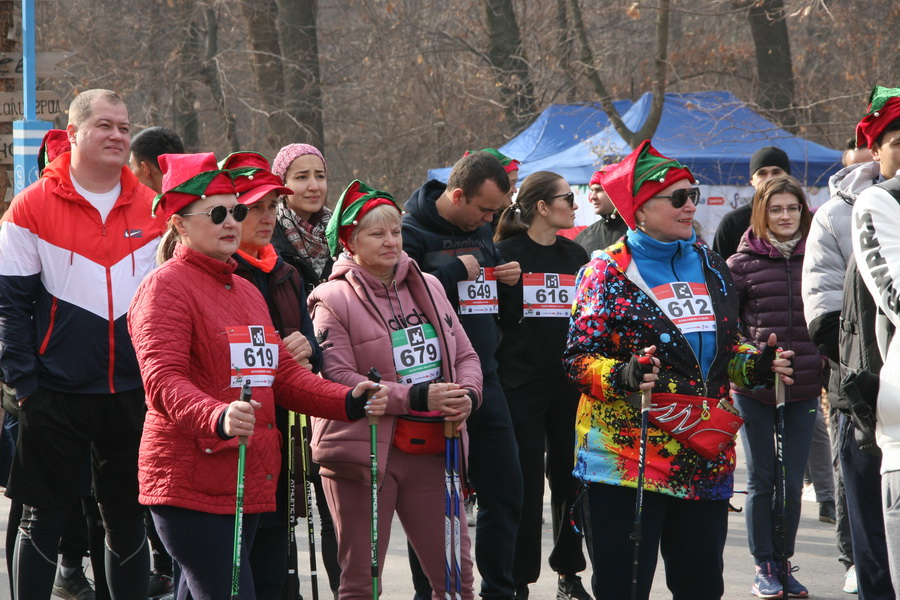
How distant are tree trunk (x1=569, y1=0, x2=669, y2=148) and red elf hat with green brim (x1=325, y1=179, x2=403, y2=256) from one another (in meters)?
10.1

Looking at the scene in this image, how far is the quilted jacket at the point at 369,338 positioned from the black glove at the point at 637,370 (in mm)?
748

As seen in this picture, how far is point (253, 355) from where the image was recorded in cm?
399

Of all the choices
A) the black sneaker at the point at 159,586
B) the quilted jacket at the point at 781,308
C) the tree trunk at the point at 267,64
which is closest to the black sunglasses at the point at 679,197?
the quilted jacket at the point at 781,308

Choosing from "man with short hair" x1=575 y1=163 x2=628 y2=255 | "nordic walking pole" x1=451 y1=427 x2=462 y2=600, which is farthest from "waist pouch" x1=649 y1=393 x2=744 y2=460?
"man with short hair" x1=575 y1=163 x2=628 y2=255

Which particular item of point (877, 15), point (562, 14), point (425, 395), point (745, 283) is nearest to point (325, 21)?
point (562, 14)

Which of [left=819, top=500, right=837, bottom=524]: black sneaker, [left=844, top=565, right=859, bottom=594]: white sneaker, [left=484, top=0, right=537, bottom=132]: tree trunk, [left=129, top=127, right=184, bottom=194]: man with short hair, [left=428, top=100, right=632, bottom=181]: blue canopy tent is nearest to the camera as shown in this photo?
[left=844, top=565, right=859, bottom=594]: white sneaker

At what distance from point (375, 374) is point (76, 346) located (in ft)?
4.52

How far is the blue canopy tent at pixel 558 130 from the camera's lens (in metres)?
16.3

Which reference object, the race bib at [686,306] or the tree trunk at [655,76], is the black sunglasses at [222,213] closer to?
the race bib at [686,306]

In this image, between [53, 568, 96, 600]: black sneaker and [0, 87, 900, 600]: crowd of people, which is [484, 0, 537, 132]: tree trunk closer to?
[0, 87, 900, 600]: crowd of people

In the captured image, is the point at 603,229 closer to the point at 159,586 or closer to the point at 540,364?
the point at 540,364

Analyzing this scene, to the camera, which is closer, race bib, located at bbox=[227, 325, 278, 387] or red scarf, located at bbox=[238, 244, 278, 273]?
race bib, located at bbox=[227, 325, 278, 387]

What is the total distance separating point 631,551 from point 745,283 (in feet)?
Answer: 7.95

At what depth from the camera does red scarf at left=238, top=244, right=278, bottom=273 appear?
4656 millimetres
